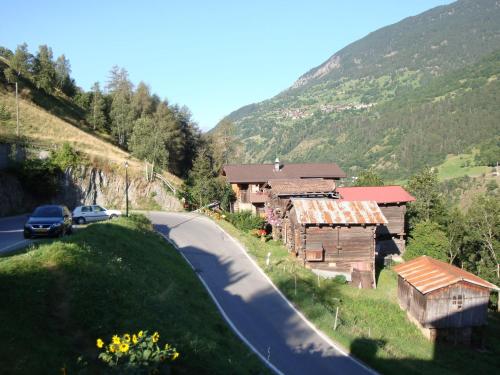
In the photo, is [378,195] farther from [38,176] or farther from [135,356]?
[135,356]

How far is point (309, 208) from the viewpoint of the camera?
36219 mm

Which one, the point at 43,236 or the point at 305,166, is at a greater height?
the point at 305,166

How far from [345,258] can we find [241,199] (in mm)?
23133

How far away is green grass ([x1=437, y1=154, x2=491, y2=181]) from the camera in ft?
433

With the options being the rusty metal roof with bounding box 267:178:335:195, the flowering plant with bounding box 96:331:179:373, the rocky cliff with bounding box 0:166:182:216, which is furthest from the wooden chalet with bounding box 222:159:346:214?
the flowering plant with bounding box 96:331:179:373

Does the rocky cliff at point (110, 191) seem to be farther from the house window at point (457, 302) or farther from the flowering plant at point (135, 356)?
the flowering plant at point (135, 356)

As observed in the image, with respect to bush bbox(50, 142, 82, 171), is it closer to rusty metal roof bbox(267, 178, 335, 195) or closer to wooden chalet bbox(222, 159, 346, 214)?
wooden chalet bbox(222, 159, 346, 214)

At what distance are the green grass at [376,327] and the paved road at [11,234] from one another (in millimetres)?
14397

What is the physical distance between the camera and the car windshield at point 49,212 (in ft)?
76.2

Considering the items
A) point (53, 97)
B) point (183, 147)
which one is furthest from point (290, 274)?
point (53, 97)

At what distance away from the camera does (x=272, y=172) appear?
58094 millimetres

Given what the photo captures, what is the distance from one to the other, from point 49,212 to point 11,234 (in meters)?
5.05

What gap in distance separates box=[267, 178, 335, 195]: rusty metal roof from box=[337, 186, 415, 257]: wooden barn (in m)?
2.53

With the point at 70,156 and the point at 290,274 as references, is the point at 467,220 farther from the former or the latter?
the point at 70,156
